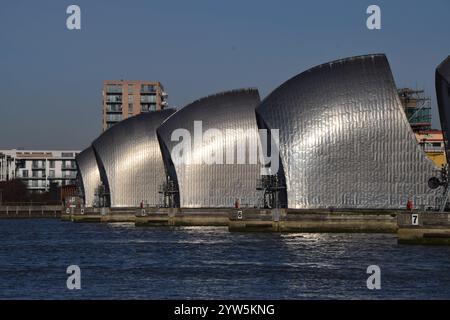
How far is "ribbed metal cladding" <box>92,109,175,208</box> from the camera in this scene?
132 m

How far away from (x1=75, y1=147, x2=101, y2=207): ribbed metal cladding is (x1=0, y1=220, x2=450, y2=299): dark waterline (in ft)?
211

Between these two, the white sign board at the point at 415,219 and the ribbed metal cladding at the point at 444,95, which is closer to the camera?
the white sign board at the point at 415,219

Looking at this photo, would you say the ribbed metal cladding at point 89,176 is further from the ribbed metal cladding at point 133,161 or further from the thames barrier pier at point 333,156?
the thames barrier pier at point 333,156

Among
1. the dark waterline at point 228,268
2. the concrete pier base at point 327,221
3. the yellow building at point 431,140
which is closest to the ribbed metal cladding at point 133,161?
the yellow building at point 431,140

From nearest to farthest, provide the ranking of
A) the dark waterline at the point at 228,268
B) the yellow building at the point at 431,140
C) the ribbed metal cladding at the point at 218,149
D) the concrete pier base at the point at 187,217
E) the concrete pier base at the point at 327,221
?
the dark waterline at the point at 228,268, the concrete pier base at the point at 327,221, the concrete pier base at the point at 187,217, the ribbed metal cladding at the point at 218,149, the yellow building at the point at 431,140

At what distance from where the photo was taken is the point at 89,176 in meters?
146

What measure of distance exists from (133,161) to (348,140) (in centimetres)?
4750

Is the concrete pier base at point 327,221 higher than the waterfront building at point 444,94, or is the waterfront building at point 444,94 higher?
the waterfront building at point 444,94

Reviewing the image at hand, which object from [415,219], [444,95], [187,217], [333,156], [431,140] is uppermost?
[431,140]

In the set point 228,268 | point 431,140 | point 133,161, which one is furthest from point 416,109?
point 228,268

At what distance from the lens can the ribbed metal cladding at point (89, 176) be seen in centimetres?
14450

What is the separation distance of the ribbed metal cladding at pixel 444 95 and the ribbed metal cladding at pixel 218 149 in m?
36.8

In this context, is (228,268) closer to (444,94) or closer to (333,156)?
(444,94)
